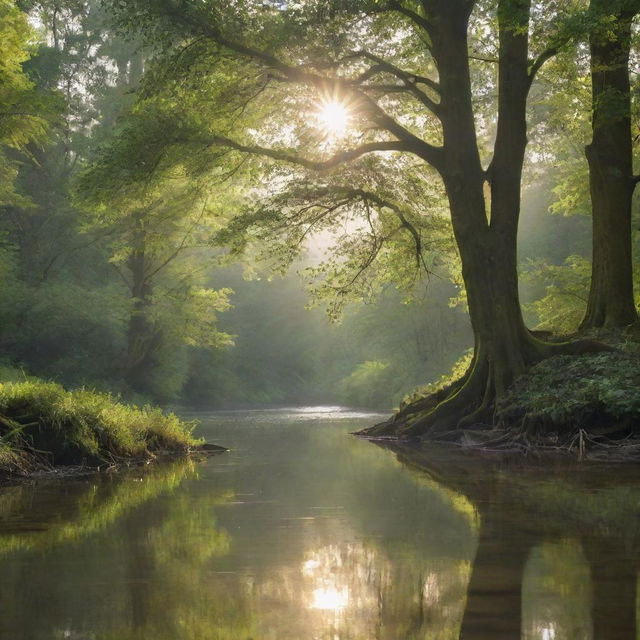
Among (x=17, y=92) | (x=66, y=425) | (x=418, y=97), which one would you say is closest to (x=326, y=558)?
(x=66, y=425)

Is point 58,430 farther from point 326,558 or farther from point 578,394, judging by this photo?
point 578,394

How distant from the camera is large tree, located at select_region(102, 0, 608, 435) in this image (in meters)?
14.3

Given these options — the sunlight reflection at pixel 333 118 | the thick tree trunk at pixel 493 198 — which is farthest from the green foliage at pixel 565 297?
the sunlight reflection at pixel 333 118

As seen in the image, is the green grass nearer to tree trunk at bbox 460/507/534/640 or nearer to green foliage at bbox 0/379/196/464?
green foliage at bbox 0/379/196/464

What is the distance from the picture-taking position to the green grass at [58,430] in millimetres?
10711

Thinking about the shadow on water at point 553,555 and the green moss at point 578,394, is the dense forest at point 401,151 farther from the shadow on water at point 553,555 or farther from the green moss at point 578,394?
the shadow on water at point 553,555

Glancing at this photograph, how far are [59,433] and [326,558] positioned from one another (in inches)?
265

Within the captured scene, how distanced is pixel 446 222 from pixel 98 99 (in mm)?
23864

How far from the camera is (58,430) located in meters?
11.2

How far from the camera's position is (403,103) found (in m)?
18.2

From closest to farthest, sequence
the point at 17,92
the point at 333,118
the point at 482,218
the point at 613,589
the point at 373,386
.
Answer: the point at 613,589, the point at 482,218, the point at 17,92, the point at 333,118, the point at 373,386

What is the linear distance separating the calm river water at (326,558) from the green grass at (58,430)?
39.5 inches

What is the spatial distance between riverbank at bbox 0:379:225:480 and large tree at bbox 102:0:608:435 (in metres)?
5.50

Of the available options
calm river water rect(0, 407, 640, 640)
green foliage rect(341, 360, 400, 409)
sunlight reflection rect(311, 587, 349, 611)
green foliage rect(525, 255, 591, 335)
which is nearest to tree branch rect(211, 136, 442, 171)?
calm river water rect(0, 407, 640, 640)
